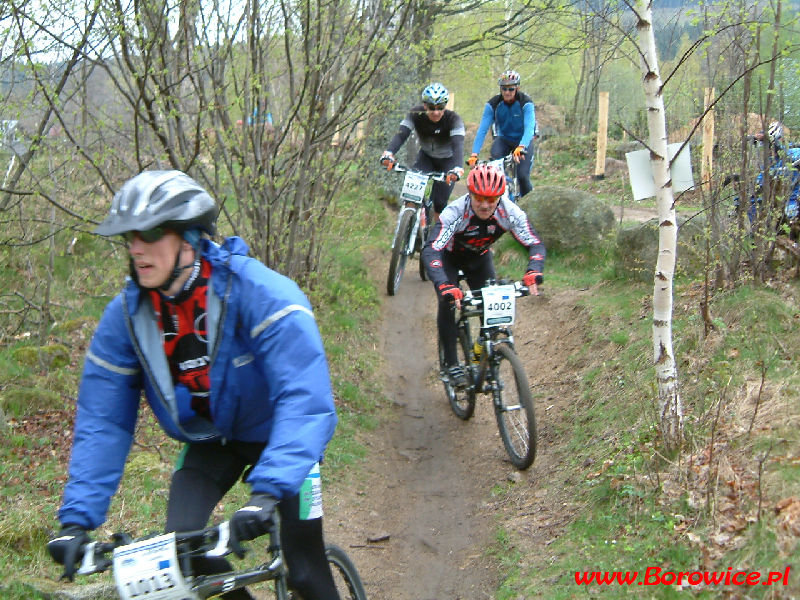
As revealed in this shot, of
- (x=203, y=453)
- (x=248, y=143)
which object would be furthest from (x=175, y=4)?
(x=203, y=453)

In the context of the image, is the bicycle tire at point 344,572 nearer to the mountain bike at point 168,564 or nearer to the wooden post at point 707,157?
the mountain bike at point 168,564

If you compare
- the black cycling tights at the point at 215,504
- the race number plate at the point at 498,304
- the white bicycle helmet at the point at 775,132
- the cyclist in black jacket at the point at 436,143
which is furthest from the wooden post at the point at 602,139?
the black cycling tights at the point at 215,504

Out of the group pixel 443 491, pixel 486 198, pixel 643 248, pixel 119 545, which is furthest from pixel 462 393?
pixel 119 545

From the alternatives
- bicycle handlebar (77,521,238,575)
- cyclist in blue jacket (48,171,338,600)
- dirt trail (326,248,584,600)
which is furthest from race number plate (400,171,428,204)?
bicycle handlebar (77,521,238,575)

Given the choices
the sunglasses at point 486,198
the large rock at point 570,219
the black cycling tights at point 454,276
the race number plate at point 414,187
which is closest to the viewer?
the sunglasses at point 486,198

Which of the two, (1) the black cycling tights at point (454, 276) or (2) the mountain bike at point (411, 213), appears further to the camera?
(2) the mountain bike at point (411, 213)

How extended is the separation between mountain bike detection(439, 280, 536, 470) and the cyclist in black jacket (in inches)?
142

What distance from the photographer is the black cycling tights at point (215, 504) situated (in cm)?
286

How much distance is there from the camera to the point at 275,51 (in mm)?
7332

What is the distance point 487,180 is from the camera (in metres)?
6.02

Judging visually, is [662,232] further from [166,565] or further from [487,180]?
[166,565]

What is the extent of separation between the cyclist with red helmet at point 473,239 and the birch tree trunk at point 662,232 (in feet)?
4.22

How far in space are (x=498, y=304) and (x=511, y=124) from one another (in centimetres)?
542

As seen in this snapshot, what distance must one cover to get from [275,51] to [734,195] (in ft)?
13.6
